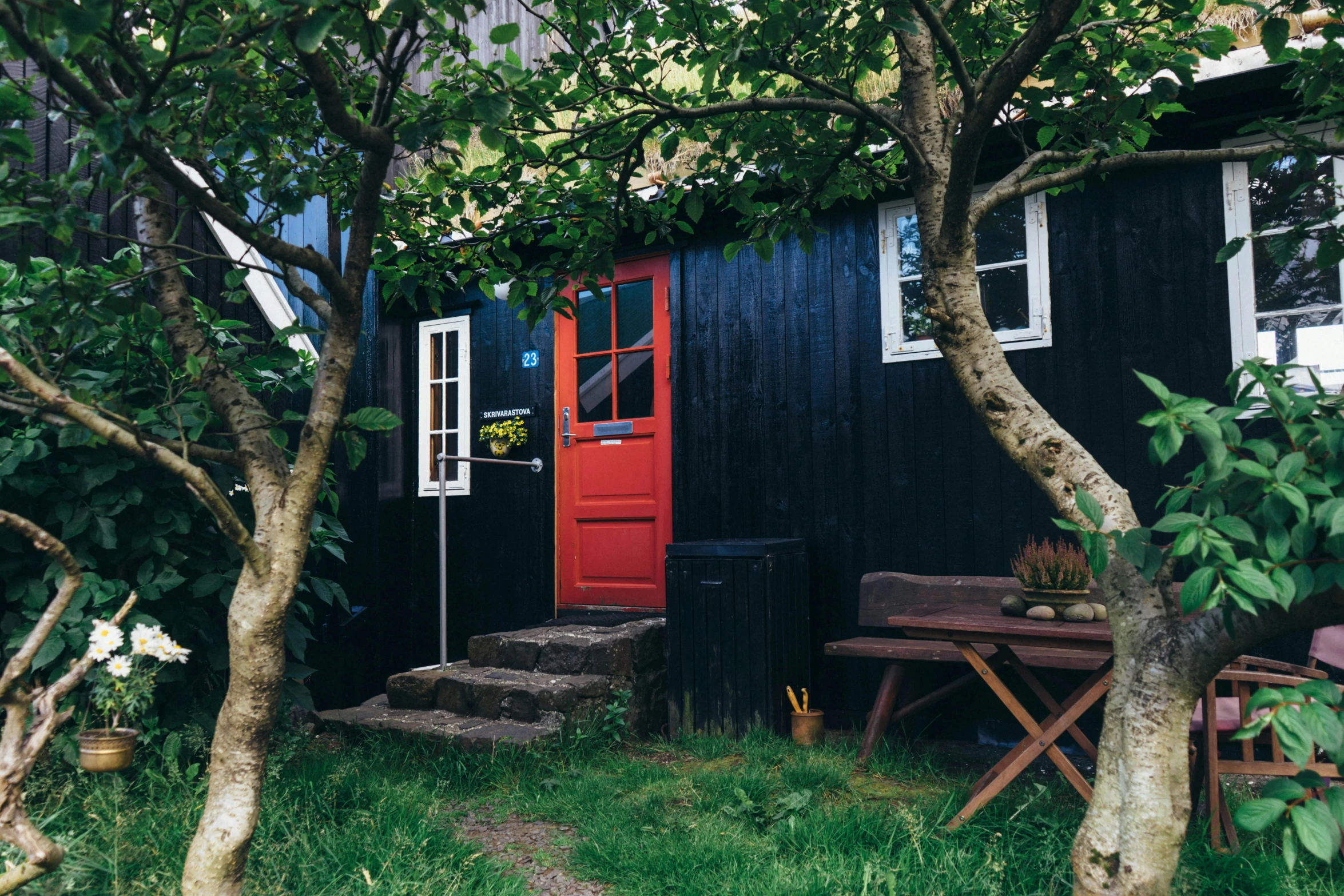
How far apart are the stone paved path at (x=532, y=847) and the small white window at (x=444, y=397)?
352 centimetres

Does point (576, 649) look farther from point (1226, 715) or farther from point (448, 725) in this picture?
point (1226, 715)

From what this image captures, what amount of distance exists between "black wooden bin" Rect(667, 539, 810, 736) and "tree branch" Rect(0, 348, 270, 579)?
278 cm

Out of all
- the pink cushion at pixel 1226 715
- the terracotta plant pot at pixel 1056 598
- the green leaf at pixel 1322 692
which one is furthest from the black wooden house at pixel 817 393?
the green leaf at pixel 1322 692

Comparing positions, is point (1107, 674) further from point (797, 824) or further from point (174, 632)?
point (174, 632)

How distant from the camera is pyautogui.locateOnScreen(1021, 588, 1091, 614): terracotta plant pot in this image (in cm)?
342

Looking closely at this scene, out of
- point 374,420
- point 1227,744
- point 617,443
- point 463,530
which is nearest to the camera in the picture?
point 374,420

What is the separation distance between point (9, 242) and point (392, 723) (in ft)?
11.2

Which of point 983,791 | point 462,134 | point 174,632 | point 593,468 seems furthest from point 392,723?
point 462,134

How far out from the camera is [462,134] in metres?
2.45

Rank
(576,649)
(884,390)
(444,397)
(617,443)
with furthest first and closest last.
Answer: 1. (444,397)
2. (617,443)
3. (884,390)
4. (576,649)

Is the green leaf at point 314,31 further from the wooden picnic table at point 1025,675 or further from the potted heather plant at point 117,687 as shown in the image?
the wooden picnic table at point 1025,675

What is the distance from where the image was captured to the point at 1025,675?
3.44 meters

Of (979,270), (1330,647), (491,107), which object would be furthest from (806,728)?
(491,107)

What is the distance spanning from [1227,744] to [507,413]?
4.86 m
